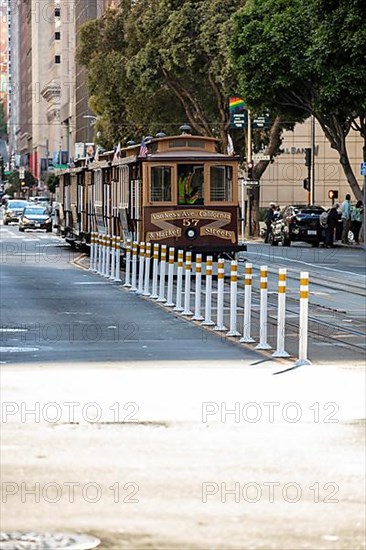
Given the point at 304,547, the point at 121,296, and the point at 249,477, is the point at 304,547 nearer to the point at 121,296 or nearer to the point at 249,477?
the point at 249,477

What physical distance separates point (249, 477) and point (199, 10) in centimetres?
4996

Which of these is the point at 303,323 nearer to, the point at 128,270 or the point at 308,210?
the point at 128,270

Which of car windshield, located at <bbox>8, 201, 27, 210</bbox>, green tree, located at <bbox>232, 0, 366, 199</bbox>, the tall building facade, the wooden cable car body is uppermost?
the tall building facade

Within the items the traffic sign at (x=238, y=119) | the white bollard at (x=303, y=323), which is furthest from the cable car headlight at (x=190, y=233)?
the traffic sign at (x=238, y=119)

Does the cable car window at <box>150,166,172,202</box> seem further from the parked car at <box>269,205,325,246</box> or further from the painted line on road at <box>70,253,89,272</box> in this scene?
the parked car at <box>269,205,325,246</box>

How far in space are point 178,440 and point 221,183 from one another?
21798 mm

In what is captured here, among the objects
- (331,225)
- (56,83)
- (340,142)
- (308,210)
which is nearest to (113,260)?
(340,142)

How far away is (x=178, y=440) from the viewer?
10.3 m

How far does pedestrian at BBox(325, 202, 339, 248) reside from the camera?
49.8 metres

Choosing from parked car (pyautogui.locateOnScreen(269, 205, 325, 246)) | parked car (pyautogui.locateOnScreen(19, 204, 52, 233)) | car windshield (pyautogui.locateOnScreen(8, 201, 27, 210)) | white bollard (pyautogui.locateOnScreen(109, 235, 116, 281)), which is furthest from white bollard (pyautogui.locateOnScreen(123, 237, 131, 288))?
car windshield (pyautogui.locateOnScreen(8, 201, 27, 210))

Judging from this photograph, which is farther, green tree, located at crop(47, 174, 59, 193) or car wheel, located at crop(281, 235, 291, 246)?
green tree, located at crop(47, 174, 59, 193)

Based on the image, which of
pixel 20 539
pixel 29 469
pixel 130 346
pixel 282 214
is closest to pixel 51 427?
pixel 29 469

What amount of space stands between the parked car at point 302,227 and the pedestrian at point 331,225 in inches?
49.0

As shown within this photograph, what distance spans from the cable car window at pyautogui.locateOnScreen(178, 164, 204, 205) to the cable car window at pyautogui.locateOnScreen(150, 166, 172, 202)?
0.90ft
